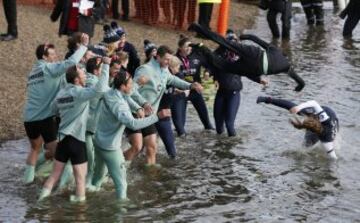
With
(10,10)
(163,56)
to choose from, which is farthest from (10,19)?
(163,56)

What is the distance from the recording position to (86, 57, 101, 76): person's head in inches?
355

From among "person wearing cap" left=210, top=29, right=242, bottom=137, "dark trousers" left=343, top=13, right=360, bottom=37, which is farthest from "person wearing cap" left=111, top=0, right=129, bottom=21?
"person wearing cap" left=210, top=29, right=242, bottom=137

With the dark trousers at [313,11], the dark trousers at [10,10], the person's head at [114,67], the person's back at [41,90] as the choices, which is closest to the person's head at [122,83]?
the person's back at [41,90]

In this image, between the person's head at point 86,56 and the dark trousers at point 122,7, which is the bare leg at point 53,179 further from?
the dark trousers at point 122,7

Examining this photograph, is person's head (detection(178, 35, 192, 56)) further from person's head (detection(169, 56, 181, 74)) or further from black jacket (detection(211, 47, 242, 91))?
person's head (detection(169, 56, 181, 74))

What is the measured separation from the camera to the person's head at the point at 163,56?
10.3 m

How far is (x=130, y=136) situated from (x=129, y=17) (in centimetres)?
1150

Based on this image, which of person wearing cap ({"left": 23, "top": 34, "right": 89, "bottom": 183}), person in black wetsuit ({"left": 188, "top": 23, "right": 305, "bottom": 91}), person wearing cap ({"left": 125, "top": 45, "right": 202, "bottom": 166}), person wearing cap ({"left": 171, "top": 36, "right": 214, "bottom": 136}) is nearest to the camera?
person wearing cap ({"left": 23, "top": 34, "right": 89, "bottom": 183})

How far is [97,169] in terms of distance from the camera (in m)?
9.22

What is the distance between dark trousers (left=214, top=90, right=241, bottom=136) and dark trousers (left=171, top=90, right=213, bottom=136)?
248 millimetres

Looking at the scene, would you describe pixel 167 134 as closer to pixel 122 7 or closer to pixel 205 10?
pixel 205 10

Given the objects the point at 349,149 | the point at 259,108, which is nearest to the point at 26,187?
the point at 349,149

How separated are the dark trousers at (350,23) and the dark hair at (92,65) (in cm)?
1322

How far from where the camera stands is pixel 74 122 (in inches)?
338
